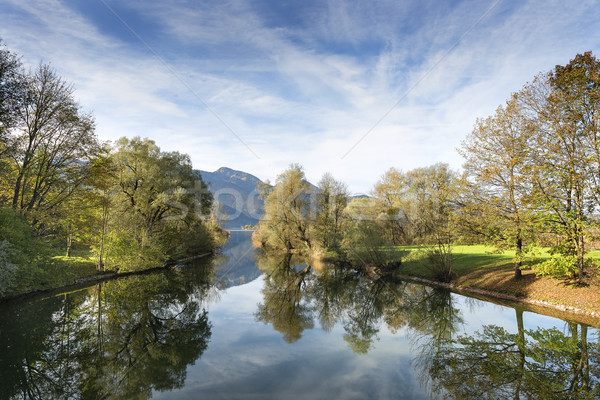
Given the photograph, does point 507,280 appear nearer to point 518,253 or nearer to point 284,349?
point 518,253

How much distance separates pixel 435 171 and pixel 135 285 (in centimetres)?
4278

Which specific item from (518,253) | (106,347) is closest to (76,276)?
(106,347)

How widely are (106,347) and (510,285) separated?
21.1 metres

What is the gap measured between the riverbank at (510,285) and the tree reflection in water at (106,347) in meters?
16.4

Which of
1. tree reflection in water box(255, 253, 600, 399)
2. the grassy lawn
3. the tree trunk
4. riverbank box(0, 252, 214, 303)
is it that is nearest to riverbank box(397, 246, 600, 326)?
the grassy lawn

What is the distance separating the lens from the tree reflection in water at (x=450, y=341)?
24.5 ft

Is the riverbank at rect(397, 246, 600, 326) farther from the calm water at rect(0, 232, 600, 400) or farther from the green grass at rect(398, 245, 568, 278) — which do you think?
the calm water at rect(0, 232, 600, 400)

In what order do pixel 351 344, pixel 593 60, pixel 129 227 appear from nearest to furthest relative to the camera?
pixel 351 344, pixel 593 60, pixel 129 227

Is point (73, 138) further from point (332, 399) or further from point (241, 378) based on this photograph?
point (332, 399)

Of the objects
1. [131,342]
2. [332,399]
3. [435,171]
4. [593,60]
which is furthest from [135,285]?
[435,171]

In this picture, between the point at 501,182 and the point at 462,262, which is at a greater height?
the point at 501,182

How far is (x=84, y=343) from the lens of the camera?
9.83 m

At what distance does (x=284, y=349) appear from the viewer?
10.6 m

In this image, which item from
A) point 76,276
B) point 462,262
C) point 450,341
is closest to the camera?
point 450,341
